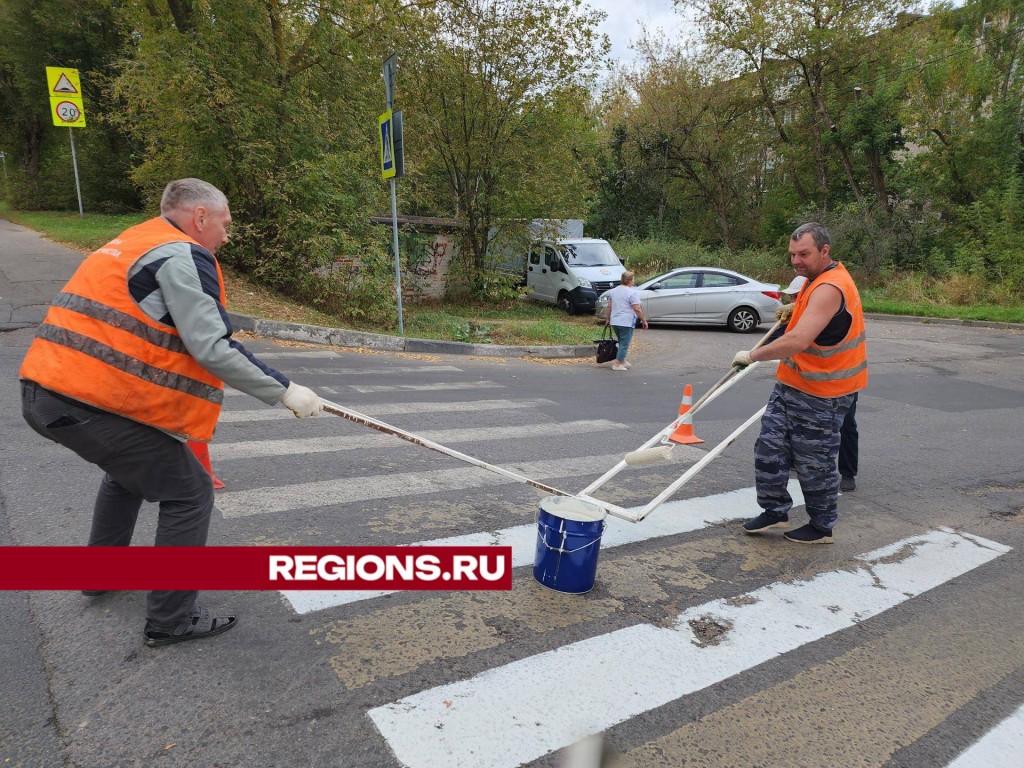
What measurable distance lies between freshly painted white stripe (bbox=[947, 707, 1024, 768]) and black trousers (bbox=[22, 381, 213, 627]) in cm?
306

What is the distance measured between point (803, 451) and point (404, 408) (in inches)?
164

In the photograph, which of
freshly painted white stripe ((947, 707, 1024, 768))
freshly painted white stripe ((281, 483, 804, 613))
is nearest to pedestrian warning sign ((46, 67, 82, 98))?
freshly painted white stripe ((281, 483, 804, 613))

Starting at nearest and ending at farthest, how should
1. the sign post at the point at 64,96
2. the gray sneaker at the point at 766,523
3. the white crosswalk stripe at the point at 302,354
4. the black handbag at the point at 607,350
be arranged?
the gray sneaker at the point at 766,523 → the white crosswalk stripe at the point at 302,354 → the black handbag at the point at 607,350 → the sign post at the point at 64,96

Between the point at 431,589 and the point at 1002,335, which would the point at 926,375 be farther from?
the point at 431,589

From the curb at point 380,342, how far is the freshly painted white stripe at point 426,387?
9.25 feet

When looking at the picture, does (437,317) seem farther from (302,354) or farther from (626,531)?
(626,531)

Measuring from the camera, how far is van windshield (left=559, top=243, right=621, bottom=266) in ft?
60.2

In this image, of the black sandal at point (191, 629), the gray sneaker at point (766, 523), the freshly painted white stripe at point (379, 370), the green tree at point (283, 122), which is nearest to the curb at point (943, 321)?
the green tree at point (283, 122)

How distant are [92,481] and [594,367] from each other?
8178 mm

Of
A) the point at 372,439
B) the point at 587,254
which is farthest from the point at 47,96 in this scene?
the point at 372,439

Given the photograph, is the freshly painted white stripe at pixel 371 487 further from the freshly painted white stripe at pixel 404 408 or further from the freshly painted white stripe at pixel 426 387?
the freshly painted white stripe at pixel 426 387

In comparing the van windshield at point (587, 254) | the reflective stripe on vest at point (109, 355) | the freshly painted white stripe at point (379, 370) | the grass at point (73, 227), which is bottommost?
the freshly painted white stripe at point (379, 370)

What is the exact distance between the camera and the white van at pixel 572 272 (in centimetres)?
1775

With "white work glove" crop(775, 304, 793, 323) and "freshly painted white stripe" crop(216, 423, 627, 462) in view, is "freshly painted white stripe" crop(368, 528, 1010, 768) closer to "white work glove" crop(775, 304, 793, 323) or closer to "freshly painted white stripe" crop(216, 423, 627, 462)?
"white work glove" crop(775, 304, 793, 323)
